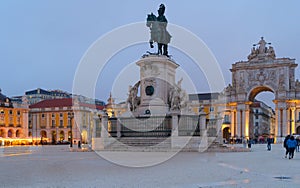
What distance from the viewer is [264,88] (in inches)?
2970

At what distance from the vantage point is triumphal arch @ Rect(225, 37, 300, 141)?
6975 cm

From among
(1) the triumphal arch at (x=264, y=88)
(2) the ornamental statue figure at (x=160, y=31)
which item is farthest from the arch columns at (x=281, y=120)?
(2) the ornamental statue figure at (x=160, y=31)

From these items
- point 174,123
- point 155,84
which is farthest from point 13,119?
point 174,123

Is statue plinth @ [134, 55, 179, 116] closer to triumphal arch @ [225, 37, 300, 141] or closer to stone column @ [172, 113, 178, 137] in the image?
stone column @ [172, 113, 178, 137]

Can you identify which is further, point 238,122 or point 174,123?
point 238,122

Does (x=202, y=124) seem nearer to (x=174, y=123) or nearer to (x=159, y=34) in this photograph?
(x=174, y=123)

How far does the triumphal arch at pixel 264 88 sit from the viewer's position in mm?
69750

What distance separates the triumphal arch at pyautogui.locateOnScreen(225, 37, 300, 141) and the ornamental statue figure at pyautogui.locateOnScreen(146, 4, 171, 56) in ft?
148

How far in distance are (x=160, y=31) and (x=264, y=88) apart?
50093 mm

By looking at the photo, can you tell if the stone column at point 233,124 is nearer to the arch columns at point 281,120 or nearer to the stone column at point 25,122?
the arch columns at point 281,120

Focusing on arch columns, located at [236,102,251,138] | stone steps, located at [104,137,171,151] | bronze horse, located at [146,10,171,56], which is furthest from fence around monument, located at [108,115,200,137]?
arch columns, located at [236,102,251,138]

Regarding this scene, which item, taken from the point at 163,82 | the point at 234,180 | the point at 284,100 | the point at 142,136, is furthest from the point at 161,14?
the point at 284,100

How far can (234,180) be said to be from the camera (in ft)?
33.1

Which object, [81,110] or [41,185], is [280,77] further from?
[41,185]
